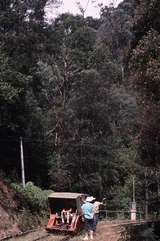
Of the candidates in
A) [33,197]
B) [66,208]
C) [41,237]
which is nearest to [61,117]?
[33,197]

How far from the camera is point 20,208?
34812mm

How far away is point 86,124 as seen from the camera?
158 ft

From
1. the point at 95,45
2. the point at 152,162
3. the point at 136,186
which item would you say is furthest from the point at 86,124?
the point at 152,162

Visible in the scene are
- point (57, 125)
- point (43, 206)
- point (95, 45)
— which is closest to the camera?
point (43, 206)

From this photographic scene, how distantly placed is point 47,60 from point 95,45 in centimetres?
935

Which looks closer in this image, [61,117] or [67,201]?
[67,201]

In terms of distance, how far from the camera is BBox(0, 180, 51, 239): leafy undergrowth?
30730 mm

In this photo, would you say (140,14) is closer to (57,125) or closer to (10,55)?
(10,55)

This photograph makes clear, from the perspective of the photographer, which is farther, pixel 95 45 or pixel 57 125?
pixel 95 45

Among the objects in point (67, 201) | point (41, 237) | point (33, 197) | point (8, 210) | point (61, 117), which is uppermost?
point (61, 117)

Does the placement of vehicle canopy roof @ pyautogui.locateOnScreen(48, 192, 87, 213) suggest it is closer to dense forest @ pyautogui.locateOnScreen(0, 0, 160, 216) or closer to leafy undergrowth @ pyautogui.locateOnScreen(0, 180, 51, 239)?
leafy undergrowth @ pyautogui.locateOnScreen(0, 180, 51, 239)

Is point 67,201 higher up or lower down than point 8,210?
higher up

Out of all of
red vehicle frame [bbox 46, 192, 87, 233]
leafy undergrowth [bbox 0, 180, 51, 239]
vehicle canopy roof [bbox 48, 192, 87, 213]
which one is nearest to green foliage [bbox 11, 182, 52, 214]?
leafy undergrowth [bbox 0, 180, 51, 239]

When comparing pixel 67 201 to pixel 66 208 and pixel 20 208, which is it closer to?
pixel 66 208
